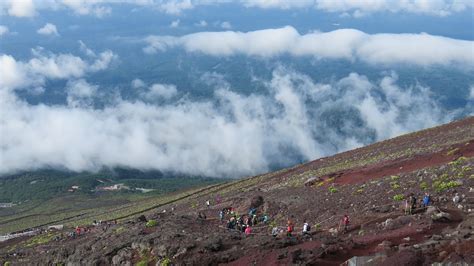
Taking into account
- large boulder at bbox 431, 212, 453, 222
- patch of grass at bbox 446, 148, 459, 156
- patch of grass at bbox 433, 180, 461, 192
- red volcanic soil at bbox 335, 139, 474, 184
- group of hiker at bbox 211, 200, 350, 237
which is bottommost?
group of hiker at bbox 211, 200, 350, 237

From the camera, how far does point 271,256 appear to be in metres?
25.8

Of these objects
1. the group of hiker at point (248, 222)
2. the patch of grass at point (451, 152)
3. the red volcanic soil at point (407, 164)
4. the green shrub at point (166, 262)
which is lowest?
the green shrub at point (166, 262)

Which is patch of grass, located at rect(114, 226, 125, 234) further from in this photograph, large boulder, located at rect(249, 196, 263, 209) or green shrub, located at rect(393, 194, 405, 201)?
green shrub, located at rect(393, 194, 405, 201)

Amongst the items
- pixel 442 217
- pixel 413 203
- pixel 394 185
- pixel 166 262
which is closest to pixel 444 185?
pixel 413 203

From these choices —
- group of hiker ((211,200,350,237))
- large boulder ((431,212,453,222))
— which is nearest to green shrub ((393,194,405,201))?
group of hiker ((211,200,350,237))

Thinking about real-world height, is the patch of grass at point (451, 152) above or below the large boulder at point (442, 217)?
above

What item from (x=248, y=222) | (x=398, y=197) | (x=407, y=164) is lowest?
(x=248, y=222)

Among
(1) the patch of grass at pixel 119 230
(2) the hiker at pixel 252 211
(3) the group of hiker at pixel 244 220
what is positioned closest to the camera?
(3) the group of hiker at pixel 244 220

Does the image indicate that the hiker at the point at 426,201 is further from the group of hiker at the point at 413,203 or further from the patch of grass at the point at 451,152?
the patch of grass at the point at 451,152

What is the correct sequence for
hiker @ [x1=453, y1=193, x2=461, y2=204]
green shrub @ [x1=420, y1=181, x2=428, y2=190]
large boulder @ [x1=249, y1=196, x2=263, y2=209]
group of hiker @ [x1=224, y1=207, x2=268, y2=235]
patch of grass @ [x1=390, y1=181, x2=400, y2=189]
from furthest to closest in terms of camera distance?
1. large boulder @ [x1=249, y1=196, x2=263, y2=209]
2. group of hiker @ [x1=224, y1=207, x2=268, y2=235]
3. patch of grass @ [x1=390, y1=181, x2=400, y2=189]
4. green shrub @ [x1=420, y1=181, x2=428, y2=190]
5. hiker @ [x1=453, y1=193, x2=461, y2=204]

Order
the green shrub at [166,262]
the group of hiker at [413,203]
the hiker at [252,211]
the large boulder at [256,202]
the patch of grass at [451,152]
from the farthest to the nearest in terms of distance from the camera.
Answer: the patch of grass at [451,152] → the large boulder at [256,202] → the hiker at [252,211] → the group of hiker at [413,203] → the green shrub at [166,262]

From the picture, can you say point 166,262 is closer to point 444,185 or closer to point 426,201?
point 426,201

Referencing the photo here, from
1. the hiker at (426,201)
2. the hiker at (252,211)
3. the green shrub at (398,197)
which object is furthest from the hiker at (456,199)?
A: the hiker at (252,211)

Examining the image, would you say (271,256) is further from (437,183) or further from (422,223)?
(437,183)
